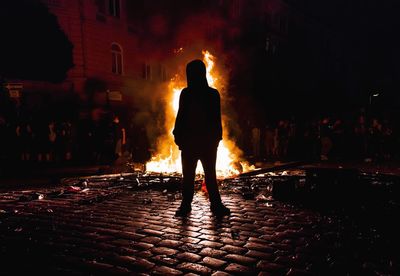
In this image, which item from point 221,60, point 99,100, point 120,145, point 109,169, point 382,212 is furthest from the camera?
point 221,60

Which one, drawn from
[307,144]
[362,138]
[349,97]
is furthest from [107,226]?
[349,97]

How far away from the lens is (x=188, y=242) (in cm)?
381

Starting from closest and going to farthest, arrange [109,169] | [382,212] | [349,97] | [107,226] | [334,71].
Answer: [107,226] < [382,212] < [109,169] < [349,97] < [334,71]

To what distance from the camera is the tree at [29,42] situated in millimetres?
13438

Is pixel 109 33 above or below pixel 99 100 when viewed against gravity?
above

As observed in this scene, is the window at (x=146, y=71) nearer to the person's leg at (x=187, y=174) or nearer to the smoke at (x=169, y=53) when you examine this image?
the smoke at (x=169, y=53)

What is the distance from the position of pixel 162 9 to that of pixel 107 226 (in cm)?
1829

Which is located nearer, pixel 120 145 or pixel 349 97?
pixel 120 145

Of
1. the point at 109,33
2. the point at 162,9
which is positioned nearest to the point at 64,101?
the point at 109,33

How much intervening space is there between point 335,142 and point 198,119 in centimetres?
1254

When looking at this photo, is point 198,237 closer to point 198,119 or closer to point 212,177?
point 212,177

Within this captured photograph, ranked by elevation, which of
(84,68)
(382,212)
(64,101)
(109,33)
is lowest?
(382,212)

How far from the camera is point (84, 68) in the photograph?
1948 cm

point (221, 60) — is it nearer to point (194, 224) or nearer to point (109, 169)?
point (109, 169)
